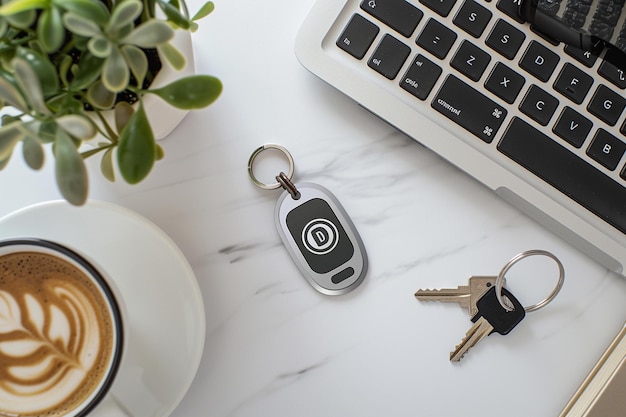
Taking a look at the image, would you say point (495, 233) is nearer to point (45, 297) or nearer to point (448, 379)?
point (448, 379)

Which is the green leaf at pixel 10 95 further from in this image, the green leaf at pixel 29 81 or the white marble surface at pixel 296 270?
the white marble surface at pixel 296 270

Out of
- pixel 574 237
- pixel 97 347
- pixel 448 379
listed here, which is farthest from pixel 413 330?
pixel 97 347

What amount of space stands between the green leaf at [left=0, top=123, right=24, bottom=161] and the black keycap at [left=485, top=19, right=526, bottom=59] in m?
0.37

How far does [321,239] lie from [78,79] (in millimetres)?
267

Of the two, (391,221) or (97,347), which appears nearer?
(97,347)

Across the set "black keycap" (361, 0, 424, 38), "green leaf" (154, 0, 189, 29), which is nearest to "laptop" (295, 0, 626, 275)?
"black keycap" (361, 0, 424, 38)

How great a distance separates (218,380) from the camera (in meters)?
0.60

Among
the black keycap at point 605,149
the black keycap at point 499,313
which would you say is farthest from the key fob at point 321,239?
the black keycap at point 605,149

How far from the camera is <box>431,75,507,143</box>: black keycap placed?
1.84ft

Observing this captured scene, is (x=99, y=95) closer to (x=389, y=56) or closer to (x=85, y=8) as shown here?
(x=85, y=8)

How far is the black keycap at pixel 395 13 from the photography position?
553 millimetres

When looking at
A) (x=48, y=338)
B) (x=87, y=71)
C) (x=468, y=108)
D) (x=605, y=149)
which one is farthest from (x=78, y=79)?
(x=605, y=149)

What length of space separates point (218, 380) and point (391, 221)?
0.20 m

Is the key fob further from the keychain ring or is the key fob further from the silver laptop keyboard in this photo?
the silver laptop keyboard
